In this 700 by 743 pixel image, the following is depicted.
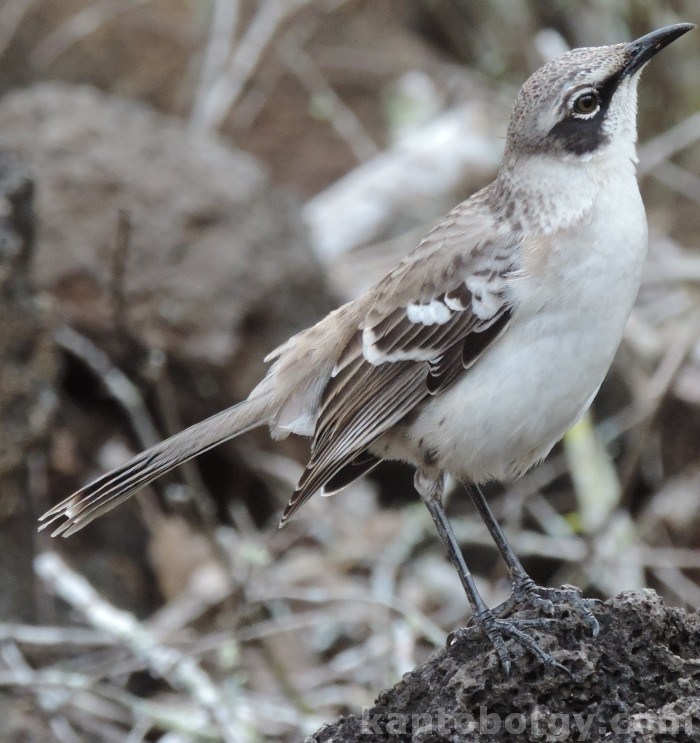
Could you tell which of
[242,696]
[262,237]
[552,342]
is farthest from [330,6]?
[552,342]

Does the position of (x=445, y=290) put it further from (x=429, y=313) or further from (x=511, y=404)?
(x=511, y=404)

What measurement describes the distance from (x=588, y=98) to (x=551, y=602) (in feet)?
5.72

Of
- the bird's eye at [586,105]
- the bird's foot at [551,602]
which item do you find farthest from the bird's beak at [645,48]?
the bird's foot at [551,602]

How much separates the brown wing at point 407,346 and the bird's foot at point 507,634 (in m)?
0.89

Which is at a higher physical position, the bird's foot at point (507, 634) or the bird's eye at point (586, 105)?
the bird's eye at point (586, 105)

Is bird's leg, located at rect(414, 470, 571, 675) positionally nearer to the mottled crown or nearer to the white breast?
the white breast

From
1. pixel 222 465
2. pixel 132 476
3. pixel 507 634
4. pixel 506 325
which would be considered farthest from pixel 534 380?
pixel 222 465

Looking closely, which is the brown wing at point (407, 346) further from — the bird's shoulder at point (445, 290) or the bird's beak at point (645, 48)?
the bird's beak at point (645, 48)

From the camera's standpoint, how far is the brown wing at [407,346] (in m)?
4.30

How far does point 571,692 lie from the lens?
3340 mm

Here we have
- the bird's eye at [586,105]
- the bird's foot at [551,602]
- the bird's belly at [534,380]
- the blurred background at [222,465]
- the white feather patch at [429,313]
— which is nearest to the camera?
the bird's foot at [551,602]

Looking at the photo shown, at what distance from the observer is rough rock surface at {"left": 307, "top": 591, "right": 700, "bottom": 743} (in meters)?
A: 3.21

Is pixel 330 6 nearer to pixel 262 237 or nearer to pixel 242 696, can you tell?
pixel 262 237

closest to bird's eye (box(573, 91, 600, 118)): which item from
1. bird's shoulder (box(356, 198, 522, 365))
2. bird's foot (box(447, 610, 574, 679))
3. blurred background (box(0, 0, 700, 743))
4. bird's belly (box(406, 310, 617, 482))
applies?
bird's shoulder (box(356, 198, 522, 365))
